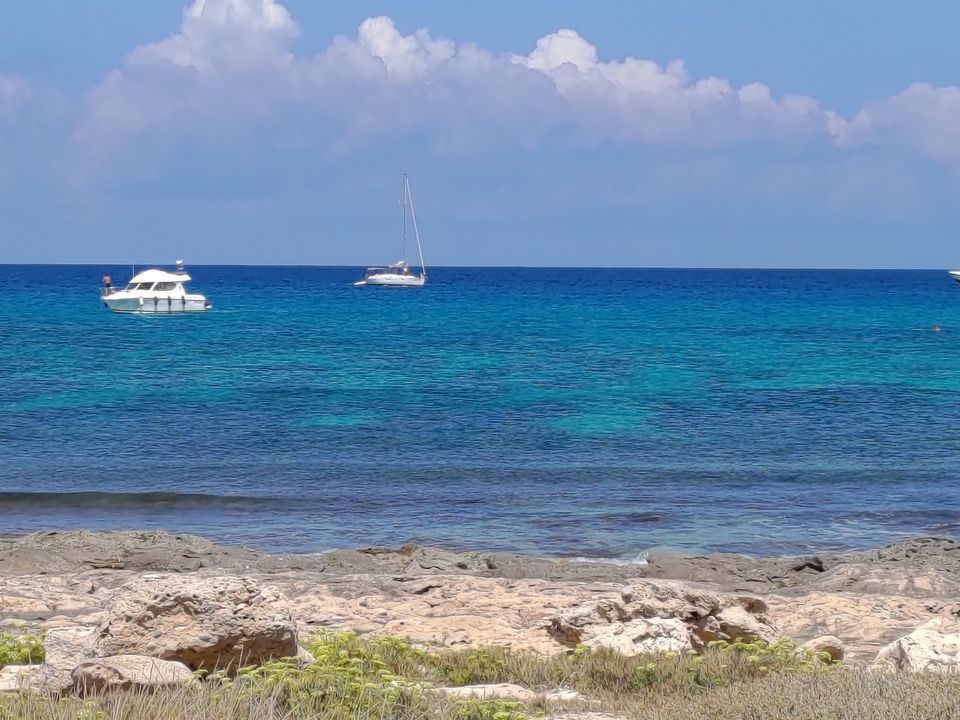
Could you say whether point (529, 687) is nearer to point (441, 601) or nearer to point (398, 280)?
point (441, 601)

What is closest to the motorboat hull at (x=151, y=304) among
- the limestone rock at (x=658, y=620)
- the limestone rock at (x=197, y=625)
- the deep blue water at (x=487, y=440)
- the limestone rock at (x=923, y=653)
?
the deep blue water at (x=487, y=440)

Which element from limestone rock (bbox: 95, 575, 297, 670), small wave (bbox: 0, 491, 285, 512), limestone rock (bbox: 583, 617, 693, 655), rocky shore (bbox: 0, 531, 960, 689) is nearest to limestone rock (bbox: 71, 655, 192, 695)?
rocky shore (bbox: 0, 531, 960, 689)

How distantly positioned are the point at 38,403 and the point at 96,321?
1259 inches

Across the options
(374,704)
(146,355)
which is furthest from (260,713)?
(146,355)

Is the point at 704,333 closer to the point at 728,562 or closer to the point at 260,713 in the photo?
the point at 728,562

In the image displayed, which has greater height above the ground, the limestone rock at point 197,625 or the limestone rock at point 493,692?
the limestone rock at point 197,625

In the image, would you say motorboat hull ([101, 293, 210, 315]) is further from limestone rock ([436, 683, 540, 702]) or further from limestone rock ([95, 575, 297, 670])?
limestone rock ([436, 683, 540, 702])

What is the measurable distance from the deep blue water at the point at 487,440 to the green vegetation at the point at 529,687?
6892 mm

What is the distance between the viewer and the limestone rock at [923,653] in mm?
6891

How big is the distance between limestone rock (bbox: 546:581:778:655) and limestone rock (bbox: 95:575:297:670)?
2.25m

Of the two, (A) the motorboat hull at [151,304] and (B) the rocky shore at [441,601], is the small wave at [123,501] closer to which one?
(B) the rocky shore at [441,601]

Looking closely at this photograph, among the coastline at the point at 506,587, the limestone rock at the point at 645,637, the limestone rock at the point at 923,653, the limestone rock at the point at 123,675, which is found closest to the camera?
the limestone rock at the point at 123,675

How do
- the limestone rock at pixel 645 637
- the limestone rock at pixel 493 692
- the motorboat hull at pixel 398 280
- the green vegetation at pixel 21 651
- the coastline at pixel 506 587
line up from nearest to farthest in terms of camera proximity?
1. the limestone rock at pixel 493 692
2. the green vegetation at pixel 21 651
3. the limestone rock at pixel 645 637
4. the coastline at pixel 506 587
5. the motorboat hull at pixel 398 280

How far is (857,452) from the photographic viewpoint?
70.9 ft
